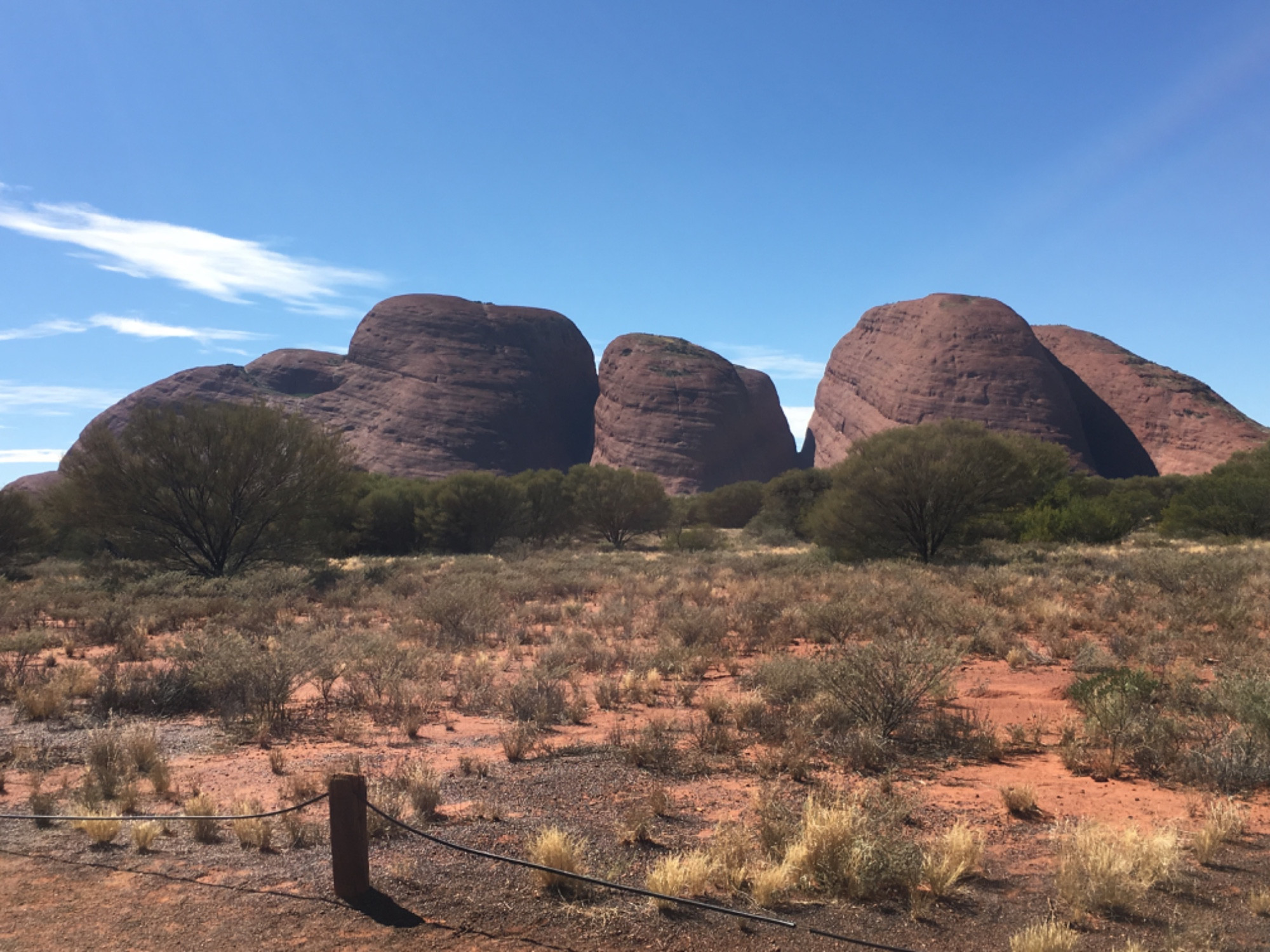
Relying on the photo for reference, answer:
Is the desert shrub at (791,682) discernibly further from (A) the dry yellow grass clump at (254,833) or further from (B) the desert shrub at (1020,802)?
(A) the dry yellow grass clump at (254,833)

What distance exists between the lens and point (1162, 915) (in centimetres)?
367

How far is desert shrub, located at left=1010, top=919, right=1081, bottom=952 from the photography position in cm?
327

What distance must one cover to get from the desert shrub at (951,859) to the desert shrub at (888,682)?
2.43 m

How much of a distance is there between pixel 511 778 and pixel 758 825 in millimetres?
2185

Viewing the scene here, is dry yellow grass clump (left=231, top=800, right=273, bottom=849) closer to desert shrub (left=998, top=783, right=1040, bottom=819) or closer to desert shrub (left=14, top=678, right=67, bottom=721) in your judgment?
desert shrub (left=14, top=678, right=67, bottom=721)

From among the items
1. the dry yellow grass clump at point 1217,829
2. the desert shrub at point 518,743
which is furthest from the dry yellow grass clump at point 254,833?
the dry yellow grass clump at point 1217,829

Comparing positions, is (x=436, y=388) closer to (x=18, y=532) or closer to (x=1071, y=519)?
(x=18, y=532)

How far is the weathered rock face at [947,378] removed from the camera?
78500 mm

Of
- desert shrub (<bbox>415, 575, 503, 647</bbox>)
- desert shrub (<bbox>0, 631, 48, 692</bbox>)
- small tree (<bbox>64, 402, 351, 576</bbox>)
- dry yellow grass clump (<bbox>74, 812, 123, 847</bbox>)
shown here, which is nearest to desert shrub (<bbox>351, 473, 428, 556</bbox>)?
small tree (<bbox>64, 402, 351, 576</bbox>)

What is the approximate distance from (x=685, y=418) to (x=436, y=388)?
2904cm

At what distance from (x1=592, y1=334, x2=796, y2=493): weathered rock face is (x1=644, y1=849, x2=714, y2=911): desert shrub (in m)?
78.8

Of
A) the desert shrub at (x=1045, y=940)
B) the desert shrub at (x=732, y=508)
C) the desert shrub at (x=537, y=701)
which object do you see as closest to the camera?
the desert shrub at (x=1045, y=940)

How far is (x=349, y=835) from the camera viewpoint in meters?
4.01

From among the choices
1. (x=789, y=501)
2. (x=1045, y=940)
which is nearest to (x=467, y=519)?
(x=789, y=501)
